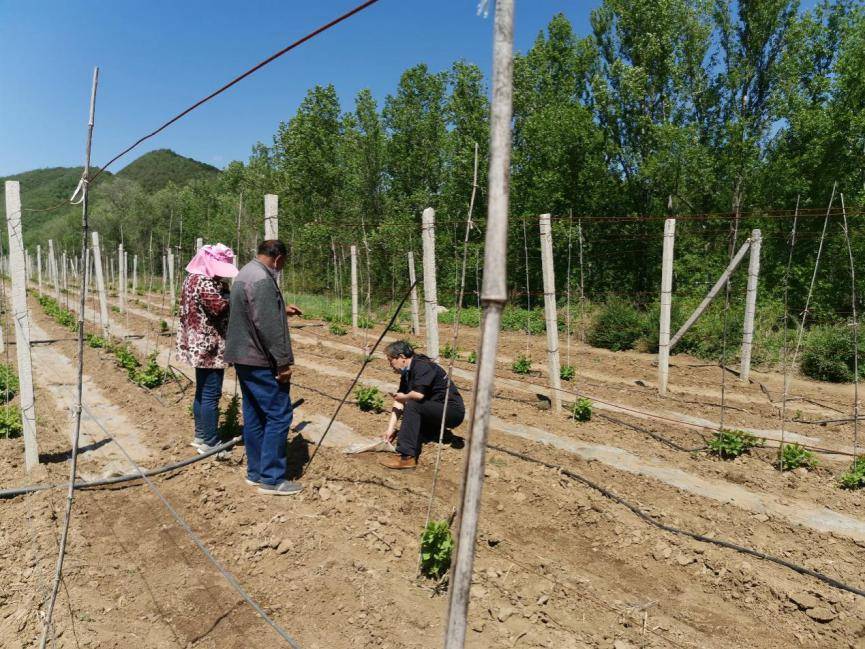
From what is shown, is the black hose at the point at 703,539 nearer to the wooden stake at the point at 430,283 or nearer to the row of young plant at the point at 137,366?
the wooden stake at the point at 430,283

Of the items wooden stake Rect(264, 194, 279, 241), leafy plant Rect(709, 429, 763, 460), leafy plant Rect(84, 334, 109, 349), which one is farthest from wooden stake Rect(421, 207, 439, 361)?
leafy plant Rect(84, 334, 109, 349)

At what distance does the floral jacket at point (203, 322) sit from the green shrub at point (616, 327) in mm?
11533

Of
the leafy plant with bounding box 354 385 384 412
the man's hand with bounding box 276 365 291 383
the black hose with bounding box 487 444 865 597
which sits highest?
the man's hand with bounding box 276 365 291 383

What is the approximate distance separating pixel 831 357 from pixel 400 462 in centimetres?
1000

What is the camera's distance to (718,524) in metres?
4.11

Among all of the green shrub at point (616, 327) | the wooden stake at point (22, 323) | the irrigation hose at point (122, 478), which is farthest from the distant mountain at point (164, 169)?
the irrigation hose at point (122, 478)

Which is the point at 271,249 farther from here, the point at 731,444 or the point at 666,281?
the point at 666,281

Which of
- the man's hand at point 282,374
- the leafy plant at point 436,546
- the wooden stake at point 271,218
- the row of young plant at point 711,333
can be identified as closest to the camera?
the leafy plant at point 436,546

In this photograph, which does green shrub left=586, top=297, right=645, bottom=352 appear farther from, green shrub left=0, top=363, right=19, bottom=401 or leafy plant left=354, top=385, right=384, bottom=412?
green shrub left=0, top=363, right=19, bottom=401

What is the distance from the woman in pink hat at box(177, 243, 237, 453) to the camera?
4.52 m

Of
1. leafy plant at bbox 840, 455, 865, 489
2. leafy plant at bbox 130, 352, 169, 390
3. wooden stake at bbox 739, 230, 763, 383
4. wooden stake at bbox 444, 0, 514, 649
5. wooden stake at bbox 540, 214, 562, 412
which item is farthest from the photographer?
wooden stake at bbox 739, 230, 763, 383

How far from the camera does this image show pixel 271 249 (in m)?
3.98

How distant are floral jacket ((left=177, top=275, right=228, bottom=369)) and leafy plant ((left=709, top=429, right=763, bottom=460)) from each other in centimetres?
488

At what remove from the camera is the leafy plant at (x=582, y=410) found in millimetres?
6523
